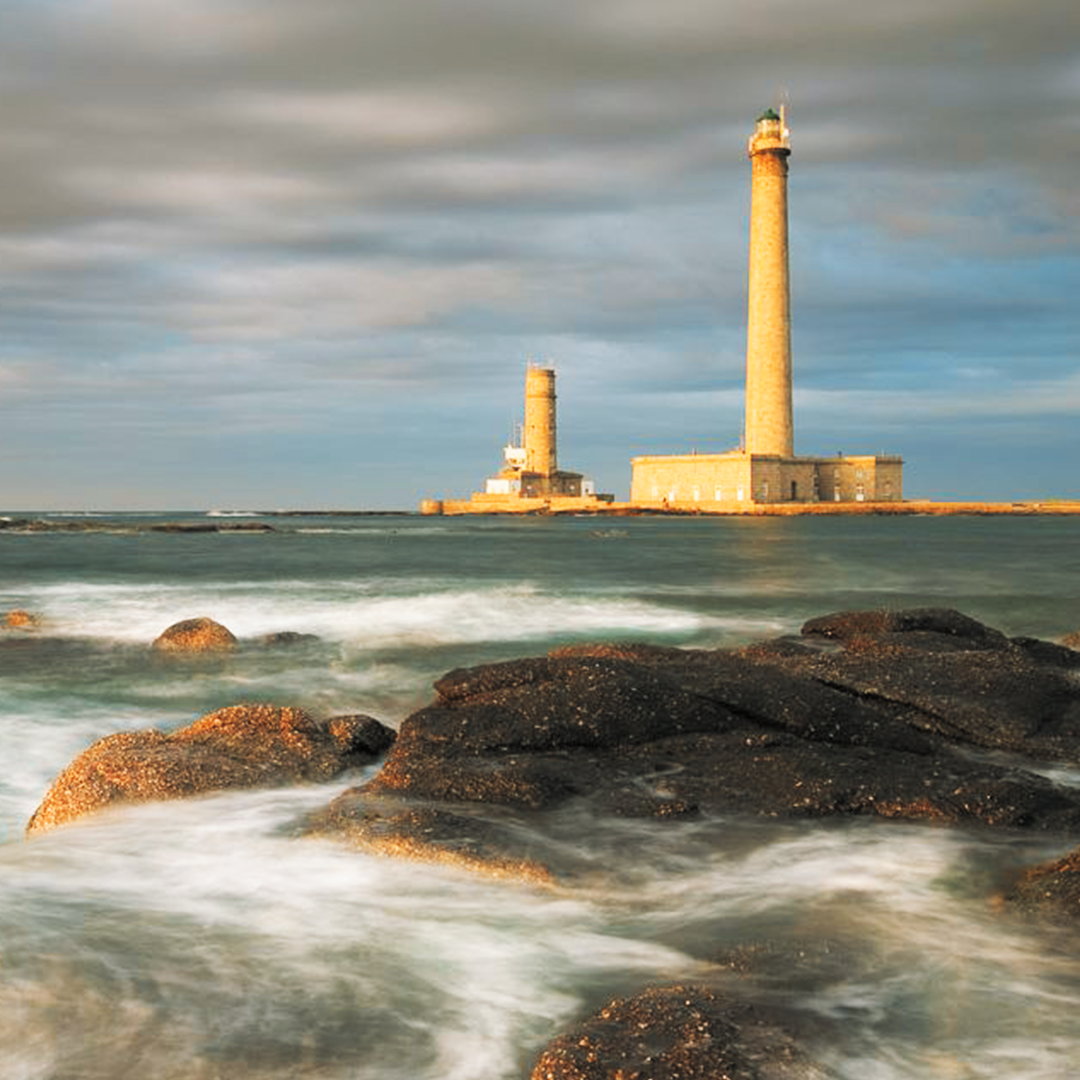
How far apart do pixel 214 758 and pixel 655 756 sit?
9.86ft

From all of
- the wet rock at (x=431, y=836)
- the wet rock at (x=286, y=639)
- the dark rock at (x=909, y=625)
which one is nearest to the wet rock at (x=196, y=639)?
the wet rock at (x=286, y=639)

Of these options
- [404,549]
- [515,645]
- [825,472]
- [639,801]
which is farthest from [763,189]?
[639,801]

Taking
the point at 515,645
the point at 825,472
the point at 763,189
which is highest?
the point at 763,189

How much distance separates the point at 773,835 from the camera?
6.52 meters

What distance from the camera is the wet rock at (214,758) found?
7.31m

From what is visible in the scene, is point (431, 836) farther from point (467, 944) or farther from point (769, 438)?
point (769, 438)

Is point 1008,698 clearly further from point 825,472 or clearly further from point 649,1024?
point 825,472

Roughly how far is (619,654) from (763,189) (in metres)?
71.0

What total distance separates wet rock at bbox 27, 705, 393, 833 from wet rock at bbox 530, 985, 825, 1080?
4098 millimetres

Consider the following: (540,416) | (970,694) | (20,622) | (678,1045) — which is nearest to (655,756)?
(970,694)

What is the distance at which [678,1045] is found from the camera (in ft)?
12.3

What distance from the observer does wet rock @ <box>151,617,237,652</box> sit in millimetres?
16375

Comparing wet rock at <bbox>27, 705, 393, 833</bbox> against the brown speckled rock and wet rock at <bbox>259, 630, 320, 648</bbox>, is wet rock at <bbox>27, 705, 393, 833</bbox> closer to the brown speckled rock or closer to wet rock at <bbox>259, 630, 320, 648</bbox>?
the brown speckled rock

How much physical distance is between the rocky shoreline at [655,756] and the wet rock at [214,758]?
16 millimetres
